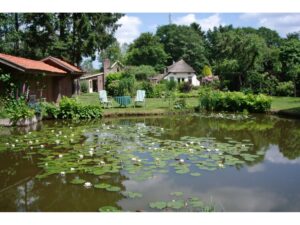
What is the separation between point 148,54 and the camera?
178 ft

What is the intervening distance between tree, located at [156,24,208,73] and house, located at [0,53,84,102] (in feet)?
117

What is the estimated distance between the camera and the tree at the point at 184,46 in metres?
56.7

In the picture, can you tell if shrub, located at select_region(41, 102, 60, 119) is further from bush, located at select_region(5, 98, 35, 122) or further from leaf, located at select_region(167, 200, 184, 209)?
leaf, located at select_region(167, 200, 184, 209)

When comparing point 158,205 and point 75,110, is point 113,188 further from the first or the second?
point 75,110

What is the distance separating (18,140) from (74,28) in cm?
1714

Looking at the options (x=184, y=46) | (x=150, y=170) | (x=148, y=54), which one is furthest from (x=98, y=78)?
(x=150, y=170)

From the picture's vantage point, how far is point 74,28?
82.4 ft

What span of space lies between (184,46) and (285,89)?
36.9 meters

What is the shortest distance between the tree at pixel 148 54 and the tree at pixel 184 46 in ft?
10.8

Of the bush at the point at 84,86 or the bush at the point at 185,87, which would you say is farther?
the bush at the point at 84,86

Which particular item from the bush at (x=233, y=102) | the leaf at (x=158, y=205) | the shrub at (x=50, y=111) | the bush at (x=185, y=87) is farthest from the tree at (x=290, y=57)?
the leaf at (x=158, y=205)

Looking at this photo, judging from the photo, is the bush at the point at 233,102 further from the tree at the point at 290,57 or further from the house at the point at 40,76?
the house at the point at 40,76
